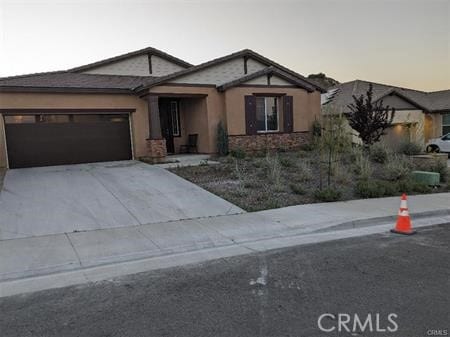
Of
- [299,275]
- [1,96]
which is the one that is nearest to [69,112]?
[1,96]

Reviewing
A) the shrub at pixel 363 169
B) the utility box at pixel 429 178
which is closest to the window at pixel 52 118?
the shrub at pixel 363 169

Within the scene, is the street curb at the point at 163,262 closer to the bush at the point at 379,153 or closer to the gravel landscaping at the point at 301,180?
the gravel landscaping at the point at 301,180

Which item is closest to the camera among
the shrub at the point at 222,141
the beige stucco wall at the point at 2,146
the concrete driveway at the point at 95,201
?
the concrete driveway at the point at 95,201

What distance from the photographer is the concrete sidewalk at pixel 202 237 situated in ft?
17.9

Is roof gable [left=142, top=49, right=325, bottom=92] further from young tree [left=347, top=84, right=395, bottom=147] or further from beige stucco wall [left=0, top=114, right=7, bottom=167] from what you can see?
beige stucco wall [left=0, top=114, right=7, bottom=167]

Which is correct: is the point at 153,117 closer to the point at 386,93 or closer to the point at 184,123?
the point at 184,123

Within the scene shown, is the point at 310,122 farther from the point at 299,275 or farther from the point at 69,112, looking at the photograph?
the point at 299,275

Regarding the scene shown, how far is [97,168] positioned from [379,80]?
95.6ft

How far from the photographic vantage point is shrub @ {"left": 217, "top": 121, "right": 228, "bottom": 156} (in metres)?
16.8

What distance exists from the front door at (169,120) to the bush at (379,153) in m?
9.98

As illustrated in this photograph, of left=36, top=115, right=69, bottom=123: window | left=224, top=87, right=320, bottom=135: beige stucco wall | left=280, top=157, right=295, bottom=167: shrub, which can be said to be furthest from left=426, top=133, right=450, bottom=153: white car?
left=36, top=115, right=69, bottom=123: window

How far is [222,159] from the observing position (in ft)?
51.0

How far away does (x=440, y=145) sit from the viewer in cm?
2269

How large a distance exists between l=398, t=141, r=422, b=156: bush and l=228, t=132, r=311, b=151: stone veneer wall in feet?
15.6
